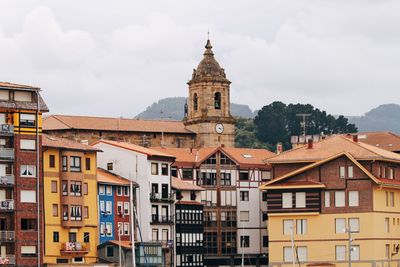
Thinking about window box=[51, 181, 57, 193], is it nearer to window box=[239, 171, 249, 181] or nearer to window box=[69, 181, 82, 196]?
window box=[69, 181, 82, 196]

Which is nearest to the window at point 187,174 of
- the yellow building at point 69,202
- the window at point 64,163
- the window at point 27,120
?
the yellow building at point 69,202

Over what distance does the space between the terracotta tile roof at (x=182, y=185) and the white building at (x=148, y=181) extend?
3.57 m

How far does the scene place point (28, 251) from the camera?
395 feet

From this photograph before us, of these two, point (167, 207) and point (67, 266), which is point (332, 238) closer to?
point (167, 207)

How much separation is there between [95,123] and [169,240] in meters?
39.9

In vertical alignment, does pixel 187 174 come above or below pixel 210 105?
below

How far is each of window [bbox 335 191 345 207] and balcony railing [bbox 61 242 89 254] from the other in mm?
25002

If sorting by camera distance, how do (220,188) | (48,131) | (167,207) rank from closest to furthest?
(167,207) → (220,188) → (48,131)

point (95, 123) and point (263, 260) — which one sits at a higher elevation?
point (95, 123)

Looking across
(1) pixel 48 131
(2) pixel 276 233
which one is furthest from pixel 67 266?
(1) pixel 48 131

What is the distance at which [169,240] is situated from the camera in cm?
14062

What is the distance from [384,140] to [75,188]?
2109 inches

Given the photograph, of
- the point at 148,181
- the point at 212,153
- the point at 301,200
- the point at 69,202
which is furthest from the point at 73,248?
the point at 212,153

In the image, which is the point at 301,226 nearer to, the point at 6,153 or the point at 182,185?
the point at 182,185
